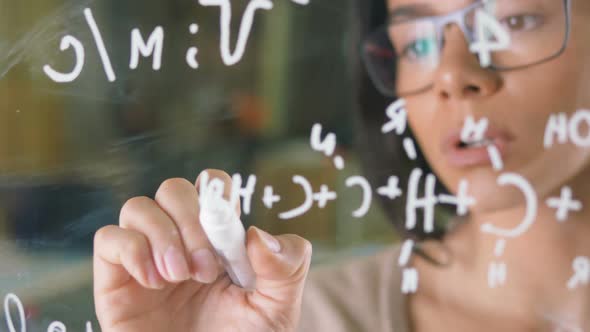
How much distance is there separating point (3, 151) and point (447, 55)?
1.30 ft

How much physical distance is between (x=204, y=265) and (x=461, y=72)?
0.81ft

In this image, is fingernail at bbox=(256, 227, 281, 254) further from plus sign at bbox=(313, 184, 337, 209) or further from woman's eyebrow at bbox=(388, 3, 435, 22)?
woman's eyebrow at bbox=(388, 3, 435, 22)

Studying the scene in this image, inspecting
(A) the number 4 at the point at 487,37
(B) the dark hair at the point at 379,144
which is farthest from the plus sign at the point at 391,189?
(A) the number 4 at the point at 487,37

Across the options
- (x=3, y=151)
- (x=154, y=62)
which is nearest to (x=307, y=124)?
(x=154, y=62)

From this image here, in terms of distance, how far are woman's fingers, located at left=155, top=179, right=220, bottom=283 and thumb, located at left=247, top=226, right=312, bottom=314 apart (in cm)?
3

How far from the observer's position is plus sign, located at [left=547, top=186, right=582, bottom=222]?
48 cm

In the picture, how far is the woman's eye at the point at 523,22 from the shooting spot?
46 cm

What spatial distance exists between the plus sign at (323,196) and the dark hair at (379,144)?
1.4 inches

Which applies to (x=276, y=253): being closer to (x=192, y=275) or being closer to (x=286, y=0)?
(x=192, y=275)

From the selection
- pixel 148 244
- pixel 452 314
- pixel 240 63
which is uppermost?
pixel 240 63

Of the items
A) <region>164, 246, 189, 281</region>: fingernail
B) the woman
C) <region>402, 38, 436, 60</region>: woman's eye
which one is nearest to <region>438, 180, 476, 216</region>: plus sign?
the woman

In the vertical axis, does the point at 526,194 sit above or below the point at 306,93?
below

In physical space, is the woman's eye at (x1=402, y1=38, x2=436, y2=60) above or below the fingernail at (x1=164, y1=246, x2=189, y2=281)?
above

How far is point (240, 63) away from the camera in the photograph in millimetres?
500
